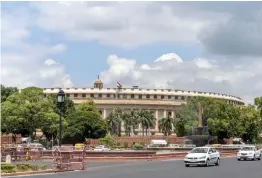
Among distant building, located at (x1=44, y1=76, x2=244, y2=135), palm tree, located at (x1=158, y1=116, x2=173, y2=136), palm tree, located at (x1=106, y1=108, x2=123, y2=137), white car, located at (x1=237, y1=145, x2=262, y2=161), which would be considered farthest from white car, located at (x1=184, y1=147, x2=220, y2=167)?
distant building, located at (x1=44, y1=76, x2=244, y2=135)

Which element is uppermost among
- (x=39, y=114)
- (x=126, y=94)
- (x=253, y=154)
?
(x=126, y=94)

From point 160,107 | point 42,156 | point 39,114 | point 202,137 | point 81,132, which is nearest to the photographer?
point 42,156

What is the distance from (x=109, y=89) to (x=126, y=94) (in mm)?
6164

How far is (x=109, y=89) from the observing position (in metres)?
180

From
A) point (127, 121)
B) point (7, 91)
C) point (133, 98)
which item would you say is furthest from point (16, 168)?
point (133, 98)

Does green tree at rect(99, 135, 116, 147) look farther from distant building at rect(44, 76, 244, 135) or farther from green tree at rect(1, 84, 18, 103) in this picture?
distant building at rect(44, 76, 244, 135)

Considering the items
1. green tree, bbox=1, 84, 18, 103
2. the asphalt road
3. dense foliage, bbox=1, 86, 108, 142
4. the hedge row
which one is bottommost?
the asphalt road

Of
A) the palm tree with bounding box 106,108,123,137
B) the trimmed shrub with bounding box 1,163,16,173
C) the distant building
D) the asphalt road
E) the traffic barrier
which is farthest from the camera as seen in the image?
the distant building

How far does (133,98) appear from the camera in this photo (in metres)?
178

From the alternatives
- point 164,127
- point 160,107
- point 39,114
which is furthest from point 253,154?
point 160,107

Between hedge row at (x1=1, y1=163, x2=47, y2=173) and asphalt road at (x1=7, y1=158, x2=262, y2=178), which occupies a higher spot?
hedge row at (x1=1, y1=163, x2=47, y2=173)

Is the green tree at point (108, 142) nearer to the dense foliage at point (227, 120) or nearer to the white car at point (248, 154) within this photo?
the dense foliage at point (227, 120)

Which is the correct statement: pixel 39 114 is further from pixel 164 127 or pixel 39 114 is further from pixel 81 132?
pixel 164 127

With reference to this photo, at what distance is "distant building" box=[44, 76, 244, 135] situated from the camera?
6727 inches
